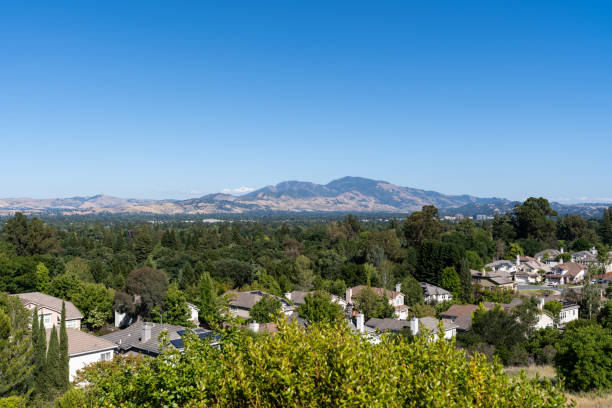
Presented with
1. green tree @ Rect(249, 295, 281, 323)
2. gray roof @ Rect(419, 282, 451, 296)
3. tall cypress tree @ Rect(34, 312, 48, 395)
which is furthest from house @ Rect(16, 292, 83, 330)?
gray roof @ Rect(419, 282, 451, 296)

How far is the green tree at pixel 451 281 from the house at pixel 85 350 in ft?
116

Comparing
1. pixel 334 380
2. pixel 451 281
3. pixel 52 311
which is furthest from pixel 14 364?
pixel 451 281

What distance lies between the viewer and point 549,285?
60938mm

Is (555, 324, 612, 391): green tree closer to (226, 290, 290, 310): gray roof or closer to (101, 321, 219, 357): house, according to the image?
(101, 321, 219, 357): house

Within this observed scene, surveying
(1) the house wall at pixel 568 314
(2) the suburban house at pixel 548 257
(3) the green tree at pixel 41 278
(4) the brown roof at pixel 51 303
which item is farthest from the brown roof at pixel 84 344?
(2) the suburban house at pixel 548 257

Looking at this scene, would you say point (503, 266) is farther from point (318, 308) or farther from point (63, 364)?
point (63, 364)

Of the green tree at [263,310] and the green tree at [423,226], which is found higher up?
the green tree at [423,226]

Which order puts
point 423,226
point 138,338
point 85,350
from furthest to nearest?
1. point 423,226
2. point 138,338
3. point 85,350

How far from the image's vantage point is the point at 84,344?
26.3 metres

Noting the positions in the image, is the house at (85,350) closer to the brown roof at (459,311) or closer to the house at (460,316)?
the house at (460,316)

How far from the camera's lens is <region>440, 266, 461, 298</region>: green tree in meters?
49.1

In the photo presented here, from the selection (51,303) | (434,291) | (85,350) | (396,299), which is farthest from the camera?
(434,291)

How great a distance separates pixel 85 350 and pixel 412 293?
30675 millimetres

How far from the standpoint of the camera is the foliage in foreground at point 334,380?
21.3 feet
